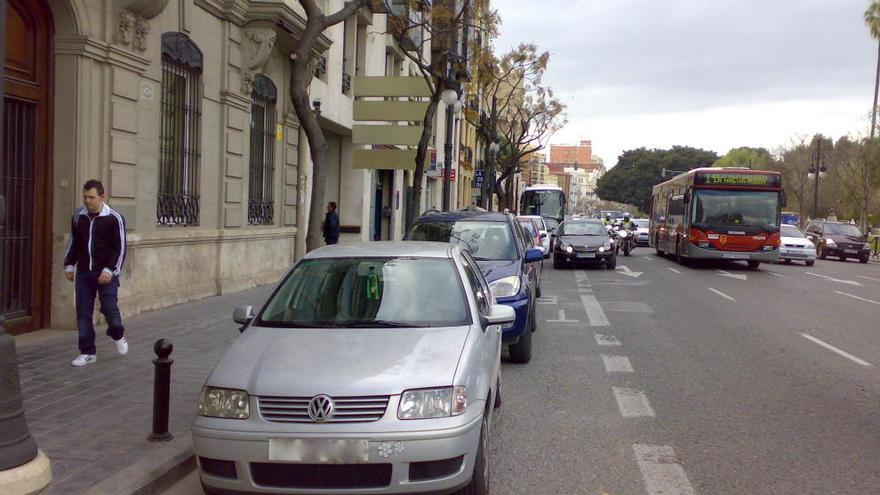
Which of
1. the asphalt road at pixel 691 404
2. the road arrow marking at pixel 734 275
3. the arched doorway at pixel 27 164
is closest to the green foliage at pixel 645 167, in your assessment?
the road arrow marking at pixel 734 275

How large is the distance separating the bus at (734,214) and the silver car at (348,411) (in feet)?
66.2

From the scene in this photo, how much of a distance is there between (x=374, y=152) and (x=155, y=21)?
799 centimetres

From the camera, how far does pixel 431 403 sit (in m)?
4.13

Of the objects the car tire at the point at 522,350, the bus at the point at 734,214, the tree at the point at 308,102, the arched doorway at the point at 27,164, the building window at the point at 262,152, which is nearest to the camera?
the car tire at the point at 522,350

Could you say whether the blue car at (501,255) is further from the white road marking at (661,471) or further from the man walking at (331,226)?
the man walking at (331,226)

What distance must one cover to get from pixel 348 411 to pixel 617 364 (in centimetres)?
548

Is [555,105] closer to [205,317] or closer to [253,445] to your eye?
[205,317]

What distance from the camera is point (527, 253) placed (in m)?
9.97

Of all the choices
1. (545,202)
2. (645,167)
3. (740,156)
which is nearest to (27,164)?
(545,202)

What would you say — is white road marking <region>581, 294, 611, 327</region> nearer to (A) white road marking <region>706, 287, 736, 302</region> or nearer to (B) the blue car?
(B) the blue car

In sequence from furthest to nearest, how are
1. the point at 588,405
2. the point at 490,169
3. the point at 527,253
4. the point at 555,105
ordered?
the point at 555,105
the point at 490,169
the point at 527,253
the point at 588,405

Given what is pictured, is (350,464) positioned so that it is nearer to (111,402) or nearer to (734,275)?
(111,402)

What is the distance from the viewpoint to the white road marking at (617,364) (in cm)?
855

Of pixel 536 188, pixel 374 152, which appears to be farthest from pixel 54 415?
pixel 536 188
